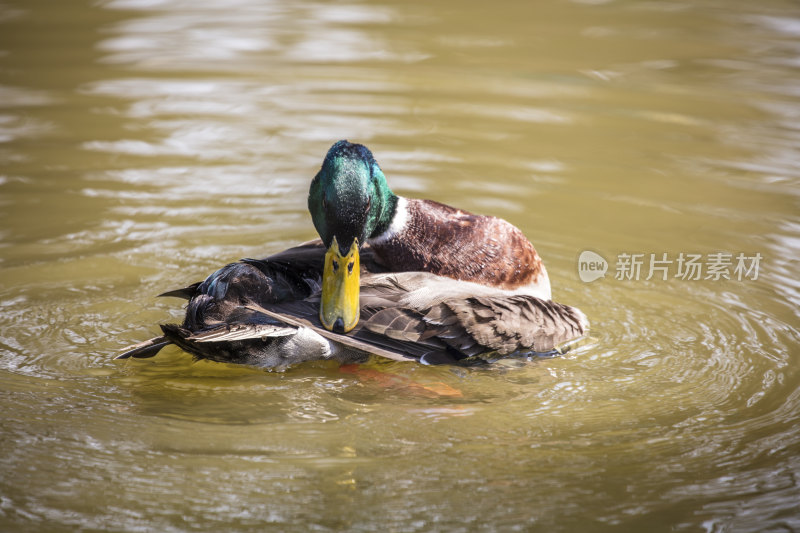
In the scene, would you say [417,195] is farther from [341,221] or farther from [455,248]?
[341,221]

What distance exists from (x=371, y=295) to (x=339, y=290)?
25 cm

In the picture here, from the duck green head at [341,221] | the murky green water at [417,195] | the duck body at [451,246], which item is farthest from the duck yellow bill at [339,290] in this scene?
the duck body at [451,246]

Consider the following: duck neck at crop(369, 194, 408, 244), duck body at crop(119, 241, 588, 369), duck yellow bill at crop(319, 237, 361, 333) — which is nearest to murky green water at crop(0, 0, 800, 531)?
duck body at crop(119, 241, 588, 369)

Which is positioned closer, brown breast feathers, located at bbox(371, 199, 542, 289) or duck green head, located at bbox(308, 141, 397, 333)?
duck green head, located at bbox(308, 141, 397, 333)

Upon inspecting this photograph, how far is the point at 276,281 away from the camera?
449cm

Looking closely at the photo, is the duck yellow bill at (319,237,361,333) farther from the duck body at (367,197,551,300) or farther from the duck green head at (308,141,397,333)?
the duck body at (367,197,551,300)

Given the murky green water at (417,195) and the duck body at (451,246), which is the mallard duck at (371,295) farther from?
the murky green water at (417,195)

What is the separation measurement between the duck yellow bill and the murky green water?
0.36 metres

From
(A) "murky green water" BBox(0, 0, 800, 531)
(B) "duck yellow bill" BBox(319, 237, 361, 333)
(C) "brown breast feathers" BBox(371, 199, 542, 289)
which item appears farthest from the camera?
(C) "brown breast feathers" BBox(371, 199, 542, 289)

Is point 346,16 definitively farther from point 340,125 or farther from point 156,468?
point 156,468

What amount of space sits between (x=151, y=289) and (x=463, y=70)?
4.90 m

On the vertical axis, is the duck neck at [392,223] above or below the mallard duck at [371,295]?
above

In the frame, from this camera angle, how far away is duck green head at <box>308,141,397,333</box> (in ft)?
14.0

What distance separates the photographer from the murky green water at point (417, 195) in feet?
11.7
